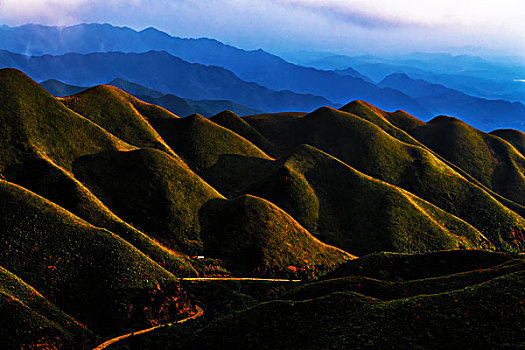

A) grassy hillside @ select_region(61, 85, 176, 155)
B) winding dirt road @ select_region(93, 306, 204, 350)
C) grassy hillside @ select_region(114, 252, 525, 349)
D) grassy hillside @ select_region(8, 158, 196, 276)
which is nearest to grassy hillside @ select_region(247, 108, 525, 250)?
grassy hillside @ select_region(61, 85, 176, 155)

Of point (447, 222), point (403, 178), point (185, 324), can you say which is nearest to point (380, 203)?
point (447, 222)

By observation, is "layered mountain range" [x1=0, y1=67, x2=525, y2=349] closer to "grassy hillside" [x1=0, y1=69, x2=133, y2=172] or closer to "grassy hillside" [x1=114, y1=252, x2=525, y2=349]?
"grassy hillside" [x1=114, y1=252, x2=525, y2=349]

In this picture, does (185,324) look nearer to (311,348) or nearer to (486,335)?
(311,348)

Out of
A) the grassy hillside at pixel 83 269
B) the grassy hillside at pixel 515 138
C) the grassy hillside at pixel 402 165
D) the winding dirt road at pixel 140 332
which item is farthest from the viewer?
the grassy hillside at pixel 515 138

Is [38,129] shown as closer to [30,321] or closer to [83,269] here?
[83,269]

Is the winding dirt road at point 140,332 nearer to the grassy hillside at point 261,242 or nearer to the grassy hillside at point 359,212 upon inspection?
the grassy hillside at point 261,242

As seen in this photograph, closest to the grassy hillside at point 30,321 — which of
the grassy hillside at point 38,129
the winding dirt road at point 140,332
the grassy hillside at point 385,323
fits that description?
the winding dirt road at point 140,332

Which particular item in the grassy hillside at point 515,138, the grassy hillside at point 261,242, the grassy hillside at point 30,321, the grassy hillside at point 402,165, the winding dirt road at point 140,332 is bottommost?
the winding dirt road at point 140,332

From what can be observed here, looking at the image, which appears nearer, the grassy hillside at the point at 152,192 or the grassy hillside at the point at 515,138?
the grassy hillside at the point at 152,192
